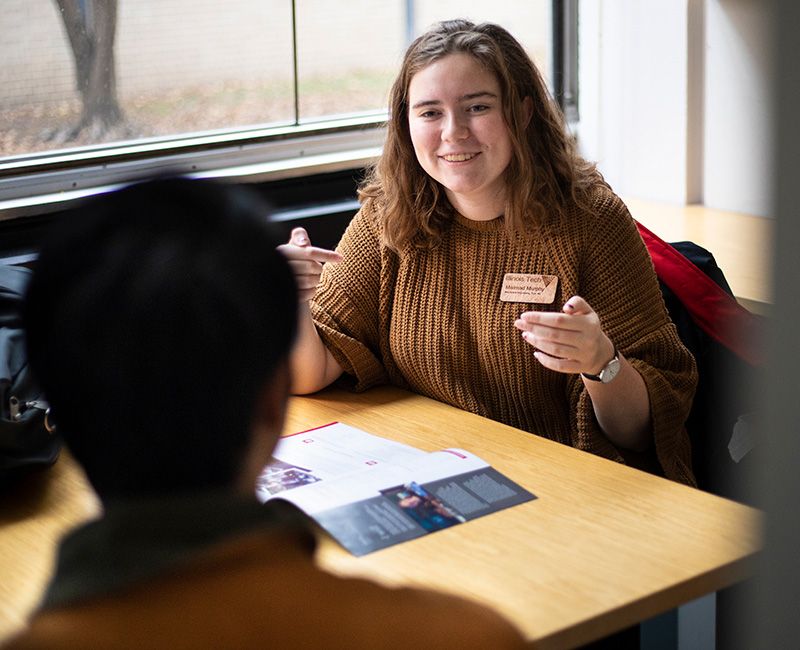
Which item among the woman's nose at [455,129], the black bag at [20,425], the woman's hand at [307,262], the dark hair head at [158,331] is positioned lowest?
the black bag at [20,425]

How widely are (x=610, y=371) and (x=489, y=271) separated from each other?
1.19 ft

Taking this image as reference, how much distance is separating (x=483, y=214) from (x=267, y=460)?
53.9 inches

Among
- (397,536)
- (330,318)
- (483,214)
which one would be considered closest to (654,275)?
(483,214)

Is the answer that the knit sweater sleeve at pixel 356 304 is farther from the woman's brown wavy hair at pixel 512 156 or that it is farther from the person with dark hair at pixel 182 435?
the person with dark hair at pixel 182 435

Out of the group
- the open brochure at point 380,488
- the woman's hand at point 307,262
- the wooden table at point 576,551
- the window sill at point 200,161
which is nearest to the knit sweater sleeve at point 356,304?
the woman's hand at point 307,262

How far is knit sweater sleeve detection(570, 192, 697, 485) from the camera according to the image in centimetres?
190

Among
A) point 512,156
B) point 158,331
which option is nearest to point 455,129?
point 512,156

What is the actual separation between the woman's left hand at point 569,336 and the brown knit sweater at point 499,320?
0.18m

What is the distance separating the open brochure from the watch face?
268mm

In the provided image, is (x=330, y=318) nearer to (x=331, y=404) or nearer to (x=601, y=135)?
(x=331, y=404)

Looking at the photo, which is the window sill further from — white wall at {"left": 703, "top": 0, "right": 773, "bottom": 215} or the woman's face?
white wall at {"left": 703, "top": 0, "right": 773, "bottom": 215}

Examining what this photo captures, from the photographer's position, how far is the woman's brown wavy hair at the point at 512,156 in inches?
79.3

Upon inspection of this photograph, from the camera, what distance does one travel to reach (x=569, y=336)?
169 centimetres

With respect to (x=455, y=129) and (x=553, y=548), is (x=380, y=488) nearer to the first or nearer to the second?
(x=553, y=548)
